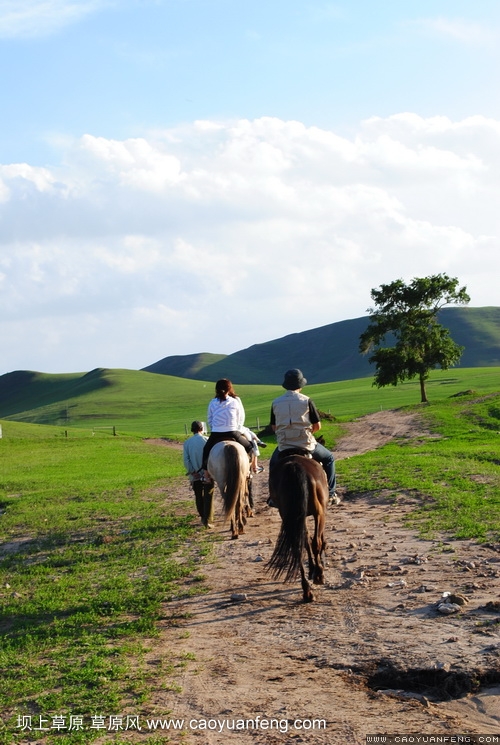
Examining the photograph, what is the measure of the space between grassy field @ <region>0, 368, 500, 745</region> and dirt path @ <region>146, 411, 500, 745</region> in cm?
37

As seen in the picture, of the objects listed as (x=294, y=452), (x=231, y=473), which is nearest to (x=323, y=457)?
(x=294, y=452)

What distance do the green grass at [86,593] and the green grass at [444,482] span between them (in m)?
4.53

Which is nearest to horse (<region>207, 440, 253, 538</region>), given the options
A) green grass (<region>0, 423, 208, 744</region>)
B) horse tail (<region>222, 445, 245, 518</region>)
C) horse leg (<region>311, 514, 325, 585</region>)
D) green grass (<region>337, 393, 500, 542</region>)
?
horse tail (<region>222, 445, 245, 518</region>)

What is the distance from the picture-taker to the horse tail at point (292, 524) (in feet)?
30.5

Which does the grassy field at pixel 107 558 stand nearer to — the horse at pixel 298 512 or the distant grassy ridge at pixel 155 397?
the horse at pixel 298 512

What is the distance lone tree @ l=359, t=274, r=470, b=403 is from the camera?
54.5 metres

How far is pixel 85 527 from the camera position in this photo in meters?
16.9

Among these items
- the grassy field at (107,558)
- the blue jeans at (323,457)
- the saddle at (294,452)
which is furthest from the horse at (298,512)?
the grassy field at (107,558)

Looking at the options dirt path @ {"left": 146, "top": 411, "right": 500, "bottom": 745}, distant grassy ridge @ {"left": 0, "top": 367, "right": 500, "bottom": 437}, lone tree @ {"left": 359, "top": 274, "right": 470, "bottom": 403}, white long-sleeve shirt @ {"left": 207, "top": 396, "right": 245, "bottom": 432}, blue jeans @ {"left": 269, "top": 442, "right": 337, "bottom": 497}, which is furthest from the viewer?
distant grassy ridge @ {"left": 0, "top": 367, "right": 500, "bottom": 437}

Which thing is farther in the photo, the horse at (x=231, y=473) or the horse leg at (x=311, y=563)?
the horse at (x=231, y=473)

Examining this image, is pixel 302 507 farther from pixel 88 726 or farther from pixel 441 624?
pixel 88 726

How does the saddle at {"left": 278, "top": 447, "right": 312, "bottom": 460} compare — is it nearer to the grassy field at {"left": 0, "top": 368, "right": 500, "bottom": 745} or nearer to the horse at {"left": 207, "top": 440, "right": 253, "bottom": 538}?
the horse at {"left": 207, "top": 440, "right": 253, "bottom": 538}

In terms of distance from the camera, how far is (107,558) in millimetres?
12945

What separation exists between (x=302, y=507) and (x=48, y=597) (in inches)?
159
